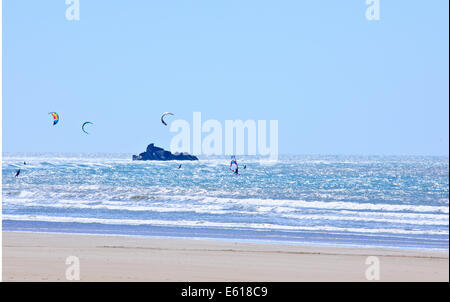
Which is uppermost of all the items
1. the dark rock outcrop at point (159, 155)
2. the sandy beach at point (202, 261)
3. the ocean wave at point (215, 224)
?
the dark rock outcrop at point (159, 155)

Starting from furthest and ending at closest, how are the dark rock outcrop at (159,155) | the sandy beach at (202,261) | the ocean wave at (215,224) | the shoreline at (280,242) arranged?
the dark rock outcrop at (159,155) → the ocean wave at (215,224) → the shoreline at (280,242) → the sandy beach at (202,261)

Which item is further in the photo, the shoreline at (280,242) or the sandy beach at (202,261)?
the shoreline at (280,242)

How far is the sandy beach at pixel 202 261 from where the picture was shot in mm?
8836

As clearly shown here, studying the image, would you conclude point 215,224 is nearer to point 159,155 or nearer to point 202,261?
point 202,261

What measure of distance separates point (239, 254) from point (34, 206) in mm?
13225

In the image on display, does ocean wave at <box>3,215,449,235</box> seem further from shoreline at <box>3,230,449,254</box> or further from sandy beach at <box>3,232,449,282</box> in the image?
sandy beach at <box>3,232,449,282</box>

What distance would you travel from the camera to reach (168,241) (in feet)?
41.7

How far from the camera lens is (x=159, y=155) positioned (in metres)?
112

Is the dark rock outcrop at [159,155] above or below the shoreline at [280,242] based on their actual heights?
above

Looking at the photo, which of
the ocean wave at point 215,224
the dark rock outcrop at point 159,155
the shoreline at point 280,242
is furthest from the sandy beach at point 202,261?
the dark rock outcrop at point 159,155

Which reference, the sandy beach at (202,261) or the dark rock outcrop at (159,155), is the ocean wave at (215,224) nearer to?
the sandy beach at (202,261)

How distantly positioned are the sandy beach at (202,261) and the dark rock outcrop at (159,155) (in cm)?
9875

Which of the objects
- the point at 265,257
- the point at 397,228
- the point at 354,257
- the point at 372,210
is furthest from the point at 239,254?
the point at 372,210
